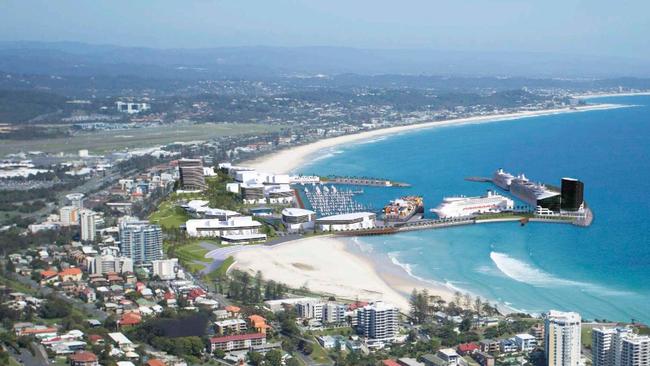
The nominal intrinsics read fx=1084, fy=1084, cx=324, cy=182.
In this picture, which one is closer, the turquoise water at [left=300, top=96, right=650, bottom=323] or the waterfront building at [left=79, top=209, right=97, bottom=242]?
the turquoise water at [left=300, top=96, right=650, bottom=323]

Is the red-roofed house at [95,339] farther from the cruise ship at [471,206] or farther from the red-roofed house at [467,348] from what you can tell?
the cruise ship at [471,206]

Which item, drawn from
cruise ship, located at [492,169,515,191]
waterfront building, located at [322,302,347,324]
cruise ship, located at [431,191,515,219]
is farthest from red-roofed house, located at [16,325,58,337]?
cruise ship, located at [492,169,515,191]

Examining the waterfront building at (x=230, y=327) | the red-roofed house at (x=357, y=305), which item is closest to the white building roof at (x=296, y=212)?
the red-roofed house at (x=357, y=305)

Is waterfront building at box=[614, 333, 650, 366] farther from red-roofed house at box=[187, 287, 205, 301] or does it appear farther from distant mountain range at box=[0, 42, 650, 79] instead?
distant mountain range at box=[0, 42, 650, 79]

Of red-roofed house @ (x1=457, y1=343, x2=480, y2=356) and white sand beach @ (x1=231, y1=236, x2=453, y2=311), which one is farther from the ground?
red-roofed house @ (x1=457, y1=343, x2=480, y2=356)

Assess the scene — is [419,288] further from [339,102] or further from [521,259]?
[339,102]

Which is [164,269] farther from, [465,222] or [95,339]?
[465,222]
